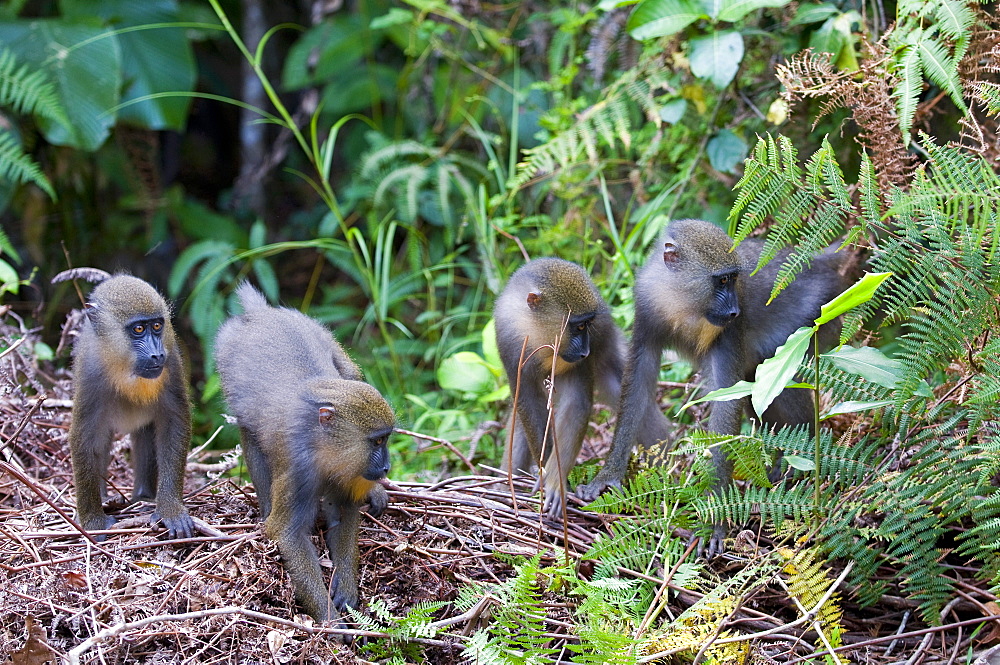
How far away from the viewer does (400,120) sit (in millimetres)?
9477

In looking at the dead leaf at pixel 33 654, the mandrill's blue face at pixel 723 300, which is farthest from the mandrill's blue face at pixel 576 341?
the dead leaf at pixel 33 654

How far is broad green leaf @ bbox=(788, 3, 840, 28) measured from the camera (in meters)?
5.82

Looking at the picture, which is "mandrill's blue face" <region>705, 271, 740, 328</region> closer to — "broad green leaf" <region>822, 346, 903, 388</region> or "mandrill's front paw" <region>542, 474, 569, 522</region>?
"broad green leaf" <region>822, 346, 903, 388</region>

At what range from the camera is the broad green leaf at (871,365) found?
3828 millimetres

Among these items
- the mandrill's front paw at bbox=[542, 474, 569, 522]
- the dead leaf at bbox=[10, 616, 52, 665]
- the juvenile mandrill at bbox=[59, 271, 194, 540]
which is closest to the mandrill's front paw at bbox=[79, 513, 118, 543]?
→ the juvenile mandrill at bbox=[59, 271, 194, 540]

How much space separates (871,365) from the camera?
383 centimetres

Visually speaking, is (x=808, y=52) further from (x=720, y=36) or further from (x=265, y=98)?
(x=265, y=98)

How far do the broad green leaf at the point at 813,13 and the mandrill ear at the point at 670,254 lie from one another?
7.03 feet

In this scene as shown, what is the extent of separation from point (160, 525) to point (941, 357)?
3.65m

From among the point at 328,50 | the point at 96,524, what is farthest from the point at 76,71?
the point at 96,524

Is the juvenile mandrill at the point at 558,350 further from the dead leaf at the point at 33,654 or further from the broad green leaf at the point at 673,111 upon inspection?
the dead leaf at the point at 33,654

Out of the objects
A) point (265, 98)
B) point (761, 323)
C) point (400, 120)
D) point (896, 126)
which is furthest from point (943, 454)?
point (265, 98)

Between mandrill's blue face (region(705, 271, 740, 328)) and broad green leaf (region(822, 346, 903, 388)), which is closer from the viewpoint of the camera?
broad green leaf (region(822, 346, 903, 388))

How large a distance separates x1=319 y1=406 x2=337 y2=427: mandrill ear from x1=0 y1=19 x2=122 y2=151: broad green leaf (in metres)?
4.97
